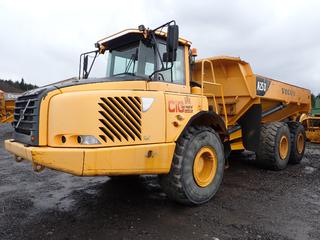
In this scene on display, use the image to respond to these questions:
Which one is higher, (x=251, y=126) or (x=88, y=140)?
(x=251, y=126)

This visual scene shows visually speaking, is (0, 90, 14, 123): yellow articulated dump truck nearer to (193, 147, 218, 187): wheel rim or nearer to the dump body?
the dump body

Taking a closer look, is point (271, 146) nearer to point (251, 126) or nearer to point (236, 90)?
point (251, 126)

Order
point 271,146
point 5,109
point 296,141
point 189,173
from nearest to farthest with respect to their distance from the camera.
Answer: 1. point 189,173
2. point 271,146
3. point 296,141
4. point 5,109

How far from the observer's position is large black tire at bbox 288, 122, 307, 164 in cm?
794

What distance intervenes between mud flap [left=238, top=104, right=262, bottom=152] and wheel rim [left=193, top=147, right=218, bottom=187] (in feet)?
7.34

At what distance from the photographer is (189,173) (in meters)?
4.30

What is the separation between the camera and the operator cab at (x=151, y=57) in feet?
13.4

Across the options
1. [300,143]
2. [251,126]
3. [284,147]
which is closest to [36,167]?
[251,126]

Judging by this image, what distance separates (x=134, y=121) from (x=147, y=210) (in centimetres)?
146

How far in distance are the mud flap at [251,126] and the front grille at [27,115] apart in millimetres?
4620

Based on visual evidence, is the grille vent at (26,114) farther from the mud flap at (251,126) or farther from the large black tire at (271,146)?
the large black tire at (271,146)

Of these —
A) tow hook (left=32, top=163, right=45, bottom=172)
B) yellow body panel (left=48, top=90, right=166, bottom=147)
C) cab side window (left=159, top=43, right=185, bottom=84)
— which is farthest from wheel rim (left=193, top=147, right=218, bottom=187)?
tow hook (left=32, top=163, right=45, bottom=172)

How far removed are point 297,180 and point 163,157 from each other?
12.4 ft

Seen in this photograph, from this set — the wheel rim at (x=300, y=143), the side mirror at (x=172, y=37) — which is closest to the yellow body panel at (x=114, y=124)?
the side mirror at (x=172, y=37)
